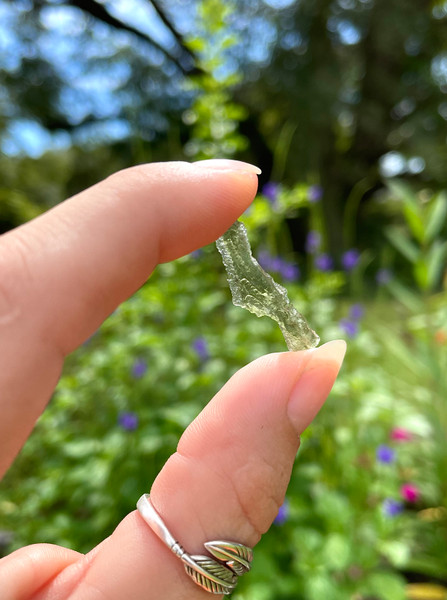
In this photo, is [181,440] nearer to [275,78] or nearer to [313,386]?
[313,386]

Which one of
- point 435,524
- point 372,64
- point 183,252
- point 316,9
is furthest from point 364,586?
point 372,64

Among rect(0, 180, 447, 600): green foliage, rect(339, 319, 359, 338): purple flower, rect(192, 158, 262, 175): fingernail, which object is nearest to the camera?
rect(192, 158, 262, 175): fingernail

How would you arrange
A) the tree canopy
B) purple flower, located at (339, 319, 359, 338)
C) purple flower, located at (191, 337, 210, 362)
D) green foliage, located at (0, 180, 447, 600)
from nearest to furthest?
green foliage, located at (0, 180, 447, 600) → purple flower, located at (191, 337, 210, 362) → purple flower, located at (339, 319, 359, 338) → the tree canopy

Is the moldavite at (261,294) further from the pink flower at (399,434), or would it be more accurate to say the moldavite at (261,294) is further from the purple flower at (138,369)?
the pink flower at (399,434)

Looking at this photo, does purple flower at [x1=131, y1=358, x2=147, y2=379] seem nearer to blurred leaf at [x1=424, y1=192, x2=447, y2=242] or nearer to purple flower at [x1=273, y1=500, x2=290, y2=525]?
purple flower at [x1=273, y1=500, x2=290, y2=525]

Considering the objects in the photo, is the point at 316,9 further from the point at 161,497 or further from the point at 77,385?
the point at 161,497

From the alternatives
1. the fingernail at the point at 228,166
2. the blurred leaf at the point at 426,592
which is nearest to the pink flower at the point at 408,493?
the blurred leaf at the point at 426,592

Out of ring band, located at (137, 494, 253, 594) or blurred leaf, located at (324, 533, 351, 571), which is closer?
ring band, located at (137, 494, 253, 594)

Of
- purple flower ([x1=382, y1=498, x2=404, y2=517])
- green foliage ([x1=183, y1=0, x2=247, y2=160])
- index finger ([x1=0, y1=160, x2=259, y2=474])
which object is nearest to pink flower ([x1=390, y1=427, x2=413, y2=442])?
purple flower ([x1=382, y1=498, x2=404, y2=517])
